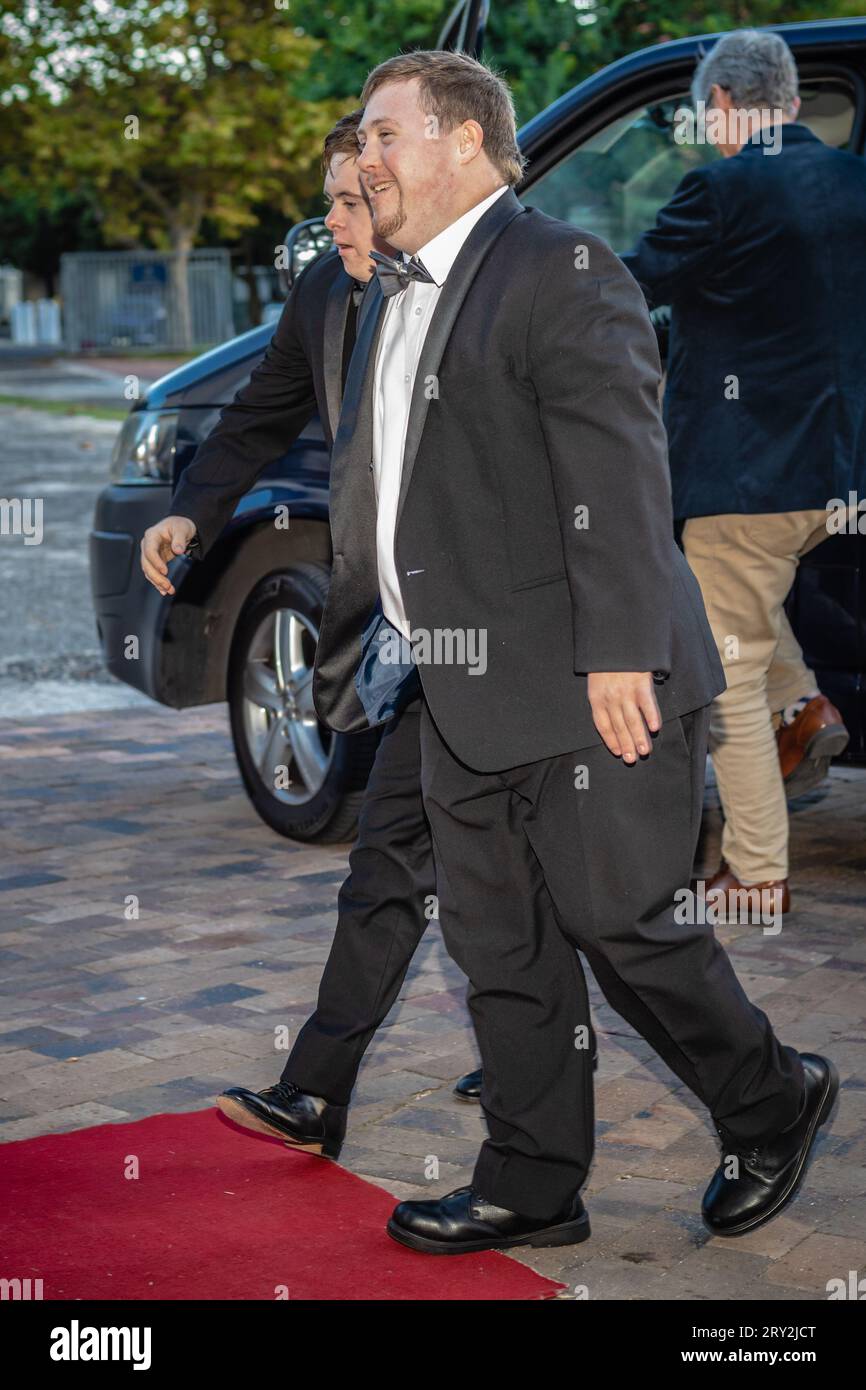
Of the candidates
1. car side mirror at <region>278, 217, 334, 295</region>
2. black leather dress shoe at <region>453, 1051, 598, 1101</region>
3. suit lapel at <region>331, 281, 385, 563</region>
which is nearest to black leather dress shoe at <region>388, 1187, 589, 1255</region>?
black leather dress shoe at <region>453, 1051, 598, 1101</region>

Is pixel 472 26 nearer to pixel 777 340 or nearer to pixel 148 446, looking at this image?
pixel 777 340

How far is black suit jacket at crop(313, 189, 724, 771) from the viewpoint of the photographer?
2.84 meters

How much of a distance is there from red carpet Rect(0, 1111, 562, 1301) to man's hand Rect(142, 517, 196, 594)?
1.07 m

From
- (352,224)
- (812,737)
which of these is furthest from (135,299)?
(352,224)

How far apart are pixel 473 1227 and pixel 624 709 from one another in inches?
36.9

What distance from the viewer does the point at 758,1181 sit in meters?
3.19

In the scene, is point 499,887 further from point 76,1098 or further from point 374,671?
point 76,1098

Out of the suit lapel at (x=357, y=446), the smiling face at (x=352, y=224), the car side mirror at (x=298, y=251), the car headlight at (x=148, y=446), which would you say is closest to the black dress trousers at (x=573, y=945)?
the suit lapel at (x=357, y=446)

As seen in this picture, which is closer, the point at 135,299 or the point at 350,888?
the point at 350,888

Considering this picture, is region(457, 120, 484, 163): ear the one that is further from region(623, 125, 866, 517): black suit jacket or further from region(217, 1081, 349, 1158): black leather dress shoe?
region(623, 125, 866, 517): black suit jacket

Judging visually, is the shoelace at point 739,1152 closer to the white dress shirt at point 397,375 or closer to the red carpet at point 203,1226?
the red carpet at point 203,1226

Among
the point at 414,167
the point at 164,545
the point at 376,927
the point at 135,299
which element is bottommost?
the point at 376,927

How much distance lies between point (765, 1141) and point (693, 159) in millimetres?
3796

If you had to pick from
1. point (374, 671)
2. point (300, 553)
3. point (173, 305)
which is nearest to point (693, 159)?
point (300, 553)
